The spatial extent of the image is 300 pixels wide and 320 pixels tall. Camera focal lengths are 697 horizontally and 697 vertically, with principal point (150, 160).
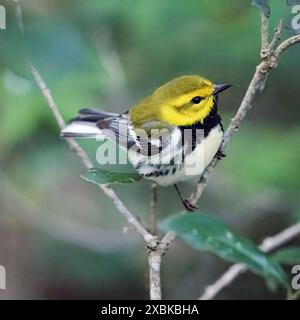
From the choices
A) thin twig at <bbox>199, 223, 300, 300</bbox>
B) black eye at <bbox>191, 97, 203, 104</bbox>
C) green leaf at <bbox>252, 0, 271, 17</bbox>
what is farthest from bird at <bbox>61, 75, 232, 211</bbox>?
green leaf at <bbox>252, 0, 271, 17</bbox>

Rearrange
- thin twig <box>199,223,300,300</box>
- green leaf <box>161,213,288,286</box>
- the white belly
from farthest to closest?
the white belly < thin twig <box>199,223,300,300</box> < green leaf <box>161,213,288,286</box>

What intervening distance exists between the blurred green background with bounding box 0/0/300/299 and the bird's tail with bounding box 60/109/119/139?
9 centimetres

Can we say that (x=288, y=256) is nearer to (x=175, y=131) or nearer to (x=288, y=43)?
(x=288, y=43)

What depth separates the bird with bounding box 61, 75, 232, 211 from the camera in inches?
44.1

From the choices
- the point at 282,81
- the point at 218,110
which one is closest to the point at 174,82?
the point at 218,110

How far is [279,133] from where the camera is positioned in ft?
4.71

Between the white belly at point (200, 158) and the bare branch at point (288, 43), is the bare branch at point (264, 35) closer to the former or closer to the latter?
the bare branch at point (288, 43)

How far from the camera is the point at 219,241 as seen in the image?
2.41 ft

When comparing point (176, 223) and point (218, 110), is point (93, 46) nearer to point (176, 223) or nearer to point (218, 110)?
point (218, 110)

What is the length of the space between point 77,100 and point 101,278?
0.38m

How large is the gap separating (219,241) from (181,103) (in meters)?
0.45

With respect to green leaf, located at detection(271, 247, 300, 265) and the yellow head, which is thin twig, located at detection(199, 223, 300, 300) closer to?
green leaf, located at detection(271, 247, 300, 265)

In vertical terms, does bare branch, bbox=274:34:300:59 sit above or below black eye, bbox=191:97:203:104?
below

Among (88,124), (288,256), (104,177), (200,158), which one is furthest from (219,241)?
(88,124)
